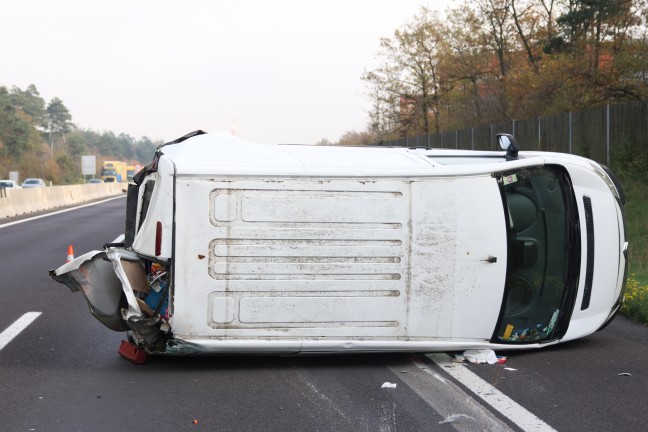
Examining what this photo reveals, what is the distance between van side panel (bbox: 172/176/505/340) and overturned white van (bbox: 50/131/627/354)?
0.03 ft

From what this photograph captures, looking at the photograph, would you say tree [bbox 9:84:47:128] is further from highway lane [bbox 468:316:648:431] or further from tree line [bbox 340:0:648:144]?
highway lane [bbox 468:316:648:431]

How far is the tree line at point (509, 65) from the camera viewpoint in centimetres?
3412

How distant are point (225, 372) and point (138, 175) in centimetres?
208

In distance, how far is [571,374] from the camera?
6.74 meters

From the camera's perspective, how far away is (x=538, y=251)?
717cm

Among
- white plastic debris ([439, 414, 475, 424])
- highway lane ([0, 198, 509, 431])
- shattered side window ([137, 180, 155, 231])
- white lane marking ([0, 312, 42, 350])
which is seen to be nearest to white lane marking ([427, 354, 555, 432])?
highway lane ([0, 198, 509, 431])

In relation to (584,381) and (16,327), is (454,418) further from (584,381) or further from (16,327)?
(16,327)

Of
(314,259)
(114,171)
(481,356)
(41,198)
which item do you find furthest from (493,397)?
(114,171)

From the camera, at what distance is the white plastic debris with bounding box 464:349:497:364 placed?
711 centimetres

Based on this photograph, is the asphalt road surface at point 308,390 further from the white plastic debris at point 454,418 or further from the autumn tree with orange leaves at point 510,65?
the autumn tree with orange leaves at point 510,65

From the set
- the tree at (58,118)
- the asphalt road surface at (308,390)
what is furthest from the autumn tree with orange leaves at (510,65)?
the tree at (58,118)

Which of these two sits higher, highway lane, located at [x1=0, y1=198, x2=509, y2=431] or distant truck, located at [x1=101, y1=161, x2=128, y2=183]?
→ distant truck, located at [x1=101, y1=161, x2=128, y2=183]

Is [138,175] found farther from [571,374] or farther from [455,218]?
[571,374]

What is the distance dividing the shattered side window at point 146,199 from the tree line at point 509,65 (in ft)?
88.9
